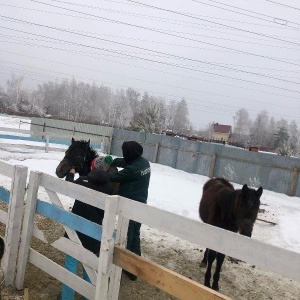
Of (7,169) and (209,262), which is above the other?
(7,169)

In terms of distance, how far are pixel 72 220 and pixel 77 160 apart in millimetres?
1763

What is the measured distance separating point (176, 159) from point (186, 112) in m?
82.2

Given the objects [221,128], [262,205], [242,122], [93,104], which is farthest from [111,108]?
[262,205]

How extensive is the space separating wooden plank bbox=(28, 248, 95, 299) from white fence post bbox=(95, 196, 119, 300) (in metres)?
0.28

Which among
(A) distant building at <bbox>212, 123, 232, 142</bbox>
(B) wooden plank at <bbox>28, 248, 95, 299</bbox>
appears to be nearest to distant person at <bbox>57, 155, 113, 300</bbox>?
(B) wooden plank at <bbox>28, 248, 95, 299</bbox>

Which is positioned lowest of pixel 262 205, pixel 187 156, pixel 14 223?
pixel 262 205

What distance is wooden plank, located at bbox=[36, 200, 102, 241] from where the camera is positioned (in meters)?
2.76

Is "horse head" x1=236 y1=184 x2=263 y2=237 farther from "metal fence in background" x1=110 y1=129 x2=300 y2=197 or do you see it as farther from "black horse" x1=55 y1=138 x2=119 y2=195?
"metal fence in background" x1=110 y1=129 x2=300 y2=197

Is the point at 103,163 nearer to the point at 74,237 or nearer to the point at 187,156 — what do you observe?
the point at 74,237

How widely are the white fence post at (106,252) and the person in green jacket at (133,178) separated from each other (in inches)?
48.1

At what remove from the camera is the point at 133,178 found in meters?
3.96

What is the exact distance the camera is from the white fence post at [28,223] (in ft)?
11.0

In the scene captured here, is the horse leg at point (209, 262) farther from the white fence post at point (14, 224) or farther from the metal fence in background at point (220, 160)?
the metal fence in background at point (220, 160)

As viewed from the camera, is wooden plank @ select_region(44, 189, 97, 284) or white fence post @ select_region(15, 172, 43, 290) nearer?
wooden plank @ select_region(44, 189, 97, 284)
